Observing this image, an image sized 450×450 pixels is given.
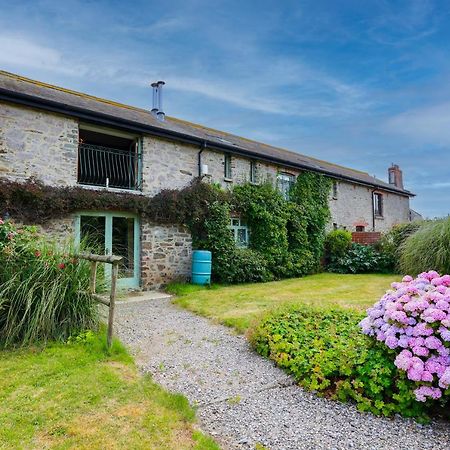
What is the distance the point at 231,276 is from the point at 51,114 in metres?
7.20

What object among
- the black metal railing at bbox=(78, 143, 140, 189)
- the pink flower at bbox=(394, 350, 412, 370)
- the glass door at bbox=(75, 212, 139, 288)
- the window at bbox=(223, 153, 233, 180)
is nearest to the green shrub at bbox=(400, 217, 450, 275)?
the pink flower at bbox=(394, 350, 412, 370)

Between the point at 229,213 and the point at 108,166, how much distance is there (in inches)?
176

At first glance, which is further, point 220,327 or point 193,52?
point 193,52

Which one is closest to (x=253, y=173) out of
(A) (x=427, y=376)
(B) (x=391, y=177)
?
(A) (x=427, y=376)

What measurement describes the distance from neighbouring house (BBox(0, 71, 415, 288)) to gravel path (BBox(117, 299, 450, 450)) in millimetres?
4584

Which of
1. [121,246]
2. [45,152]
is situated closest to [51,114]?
[45,152]

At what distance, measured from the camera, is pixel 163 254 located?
10.3 metres

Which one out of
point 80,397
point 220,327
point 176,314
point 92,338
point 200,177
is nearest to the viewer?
point 80,397

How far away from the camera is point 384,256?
48.8 ft

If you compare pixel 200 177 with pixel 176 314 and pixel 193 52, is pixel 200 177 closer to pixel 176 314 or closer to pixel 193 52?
pixel 193 52

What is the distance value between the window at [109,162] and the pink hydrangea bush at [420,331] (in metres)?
8.47

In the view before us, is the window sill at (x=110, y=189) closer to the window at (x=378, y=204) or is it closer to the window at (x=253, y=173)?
the window at (x=253, y=173)

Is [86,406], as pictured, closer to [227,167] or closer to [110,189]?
[110,189]

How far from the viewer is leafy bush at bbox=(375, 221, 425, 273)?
1412 cm
